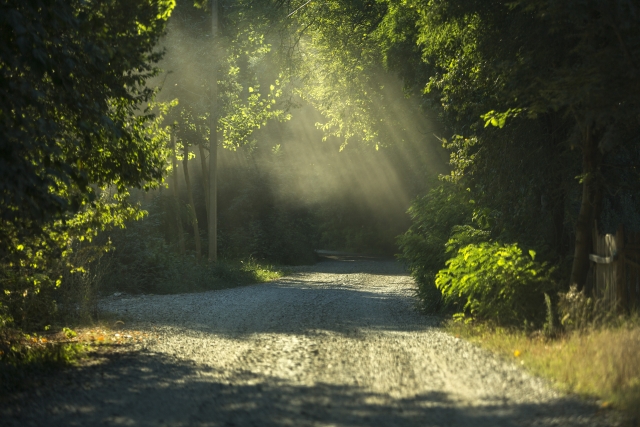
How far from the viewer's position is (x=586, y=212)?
11.8 meters

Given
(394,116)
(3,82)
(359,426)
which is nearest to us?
(359,426)

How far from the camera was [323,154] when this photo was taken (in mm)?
51438

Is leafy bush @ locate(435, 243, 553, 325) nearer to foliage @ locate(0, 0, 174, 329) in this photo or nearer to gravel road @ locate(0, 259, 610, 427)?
gravel road @ locate(0, 259, 610, 427)

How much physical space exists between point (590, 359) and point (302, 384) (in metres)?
3.02

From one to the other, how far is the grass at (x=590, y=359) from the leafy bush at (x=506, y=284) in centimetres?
146

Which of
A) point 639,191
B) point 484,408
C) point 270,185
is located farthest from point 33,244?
point 270,185

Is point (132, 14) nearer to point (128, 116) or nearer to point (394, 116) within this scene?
point (128, 116)

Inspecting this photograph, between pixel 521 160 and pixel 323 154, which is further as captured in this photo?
pixel 323 154

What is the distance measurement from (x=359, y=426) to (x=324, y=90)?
2366 centimetres

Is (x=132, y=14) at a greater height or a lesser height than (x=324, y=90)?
A: lesser

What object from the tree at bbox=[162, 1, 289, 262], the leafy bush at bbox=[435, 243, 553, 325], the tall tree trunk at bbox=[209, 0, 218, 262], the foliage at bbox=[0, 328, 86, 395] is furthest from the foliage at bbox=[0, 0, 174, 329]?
the tree at bbox=[162, 1, 289, 262]

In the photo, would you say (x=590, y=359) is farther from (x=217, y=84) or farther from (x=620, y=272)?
(x=217, y=84)

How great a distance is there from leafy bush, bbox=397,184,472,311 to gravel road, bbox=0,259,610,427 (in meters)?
2.58

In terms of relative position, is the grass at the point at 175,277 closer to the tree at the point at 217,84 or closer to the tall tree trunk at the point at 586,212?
the tree at the point at 217,84
